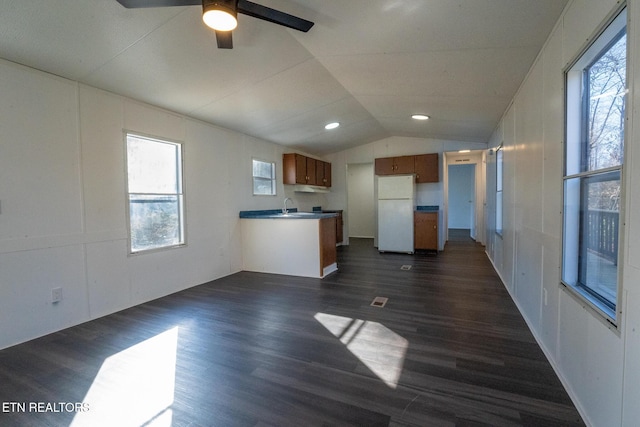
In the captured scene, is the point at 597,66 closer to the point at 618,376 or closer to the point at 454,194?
the point at 618,376

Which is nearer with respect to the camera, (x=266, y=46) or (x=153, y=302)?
(x=266, y=46)

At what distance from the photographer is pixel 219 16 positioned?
1692 mm

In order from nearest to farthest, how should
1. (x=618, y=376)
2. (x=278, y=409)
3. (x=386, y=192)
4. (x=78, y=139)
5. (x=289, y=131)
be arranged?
1. (x=618, y=376)
2. (x=278, y=409)
3. (x=78, y=139)
4. (x=289, y=131)
5. (x=386, y=192)

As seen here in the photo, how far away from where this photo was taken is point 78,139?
9.61ft

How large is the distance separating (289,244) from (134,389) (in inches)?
118

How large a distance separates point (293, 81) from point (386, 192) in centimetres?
383

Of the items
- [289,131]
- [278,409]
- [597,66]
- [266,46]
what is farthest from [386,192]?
[278,409]

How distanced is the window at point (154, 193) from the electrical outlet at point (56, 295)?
78 cm

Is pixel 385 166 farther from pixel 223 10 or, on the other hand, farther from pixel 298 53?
pixel 223 10

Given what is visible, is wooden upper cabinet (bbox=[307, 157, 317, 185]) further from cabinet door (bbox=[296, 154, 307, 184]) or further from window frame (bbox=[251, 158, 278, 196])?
window frame (bbox=[251, 158, 278, 196])

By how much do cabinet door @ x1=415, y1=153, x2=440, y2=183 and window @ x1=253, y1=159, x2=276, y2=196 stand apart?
10.7ft

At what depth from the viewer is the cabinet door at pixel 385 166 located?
698 centimetres

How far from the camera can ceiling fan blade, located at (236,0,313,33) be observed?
174 centimetres

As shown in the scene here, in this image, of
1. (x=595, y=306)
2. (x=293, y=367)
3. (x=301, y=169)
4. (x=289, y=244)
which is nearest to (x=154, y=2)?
(x=293, y=367)
